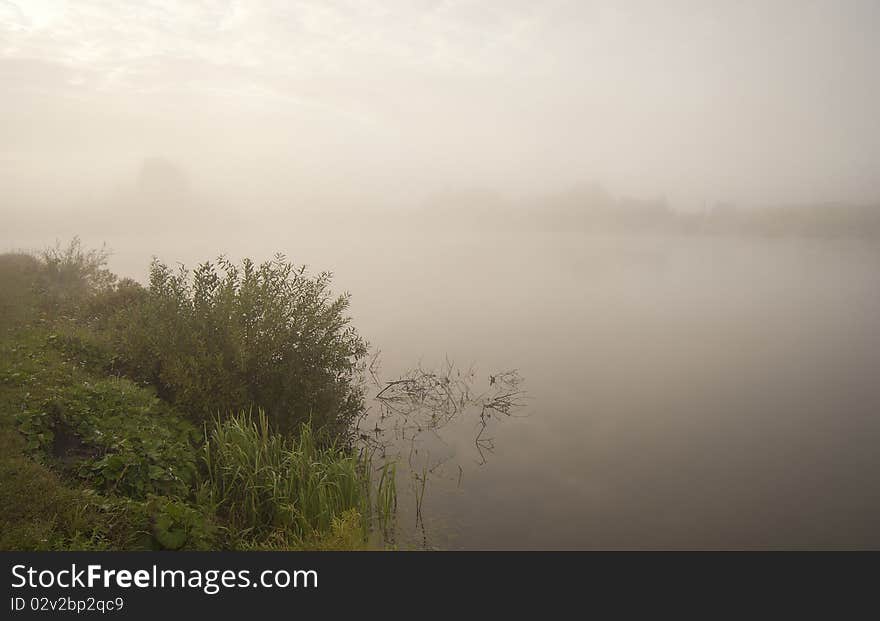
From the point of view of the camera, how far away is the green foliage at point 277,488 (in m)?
11.1

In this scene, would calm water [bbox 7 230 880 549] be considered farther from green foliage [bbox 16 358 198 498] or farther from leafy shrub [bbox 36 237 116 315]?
leafy shrub [bbox 36 237 116 315]

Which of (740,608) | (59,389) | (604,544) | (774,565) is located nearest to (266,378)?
(59,389)

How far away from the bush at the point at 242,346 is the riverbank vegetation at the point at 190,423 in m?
0.04

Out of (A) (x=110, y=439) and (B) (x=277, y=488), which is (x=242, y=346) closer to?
(A) (x=110, y=439)

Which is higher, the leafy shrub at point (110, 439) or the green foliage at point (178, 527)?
the leafy shrub at point (110, 439)

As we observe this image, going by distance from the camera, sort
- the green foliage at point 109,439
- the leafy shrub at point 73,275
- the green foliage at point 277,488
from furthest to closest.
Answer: the leafy shrub at point 73,275 < the green foliage at point 277,488 < the green foliage at point 109,439

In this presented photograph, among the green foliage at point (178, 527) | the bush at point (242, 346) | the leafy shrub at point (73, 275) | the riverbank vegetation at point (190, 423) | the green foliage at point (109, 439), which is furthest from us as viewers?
the leafy shrub at point (73, 275)

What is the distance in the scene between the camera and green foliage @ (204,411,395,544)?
1112cm

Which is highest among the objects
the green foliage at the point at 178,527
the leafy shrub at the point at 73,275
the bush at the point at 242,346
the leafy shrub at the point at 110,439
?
the leafy shrub at the point at 73,275

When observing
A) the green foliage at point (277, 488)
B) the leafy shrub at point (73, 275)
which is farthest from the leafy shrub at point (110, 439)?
the leafy shrub at point (73, 275)

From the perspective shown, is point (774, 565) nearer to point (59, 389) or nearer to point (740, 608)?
point (740, 608)

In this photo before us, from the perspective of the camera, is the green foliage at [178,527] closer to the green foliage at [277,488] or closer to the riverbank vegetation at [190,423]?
the riverbank vegetation at [190,423]

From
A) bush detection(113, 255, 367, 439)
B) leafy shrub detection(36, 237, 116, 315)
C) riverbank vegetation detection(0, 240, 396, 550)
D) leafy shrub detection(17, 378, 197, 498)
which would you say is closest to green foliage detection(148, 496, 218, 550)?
riverbank vegetation detection(0, 240, 396, 550)

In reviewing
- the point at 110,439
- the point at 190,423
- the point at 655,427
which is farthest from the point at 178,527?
the point at 655,427
